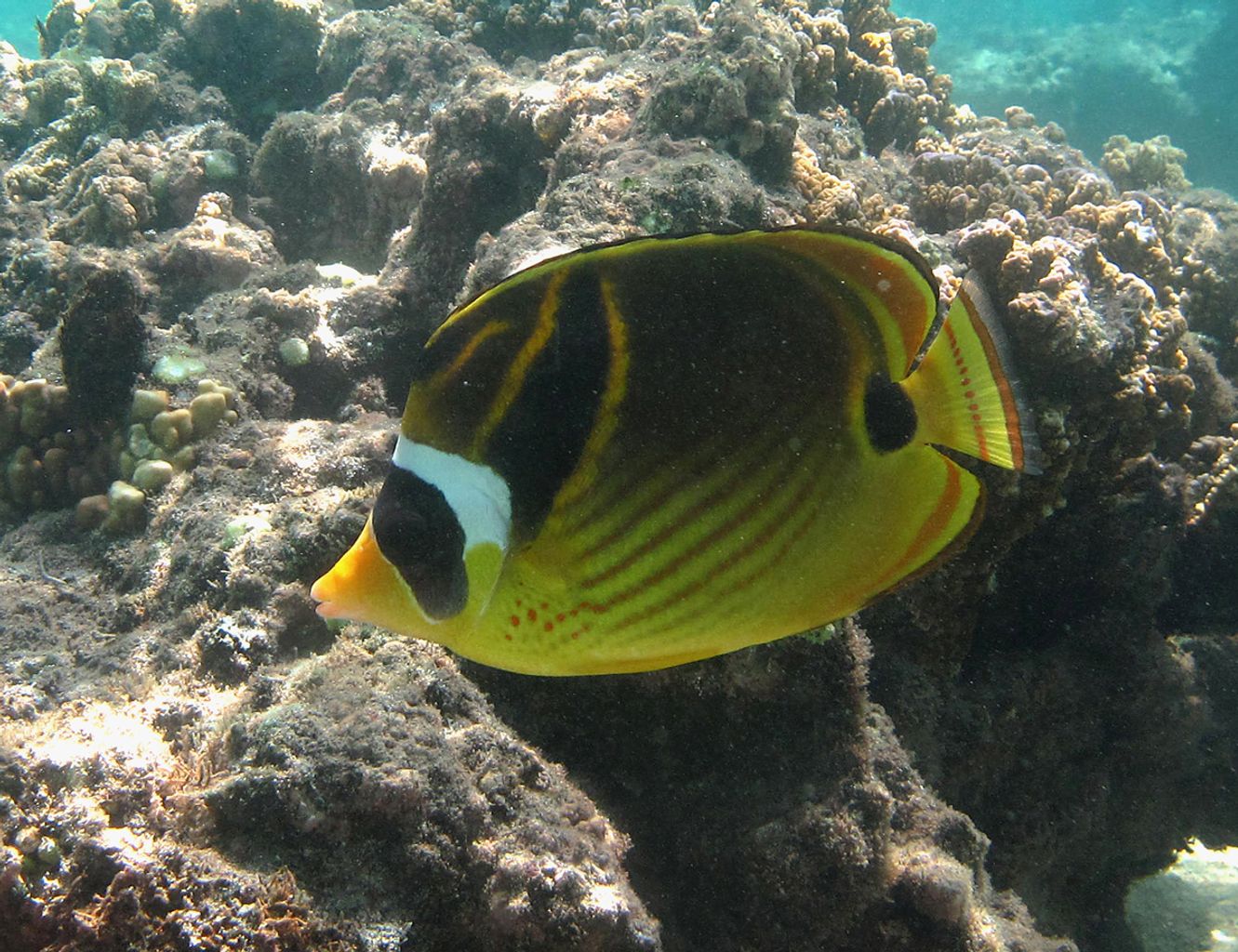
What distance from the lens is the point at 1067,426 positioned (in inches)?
150

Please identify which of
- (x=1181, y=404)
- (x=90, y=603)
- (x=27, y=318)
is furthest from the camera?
(x=27, y=318)

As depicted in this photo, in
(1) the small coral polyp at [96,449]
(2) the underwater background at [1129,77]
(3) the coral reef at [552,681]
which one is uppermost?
(2) the underwater background at [1129,77]

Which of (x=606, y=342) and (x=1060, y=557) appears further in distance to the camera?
(x=1060, y=557)

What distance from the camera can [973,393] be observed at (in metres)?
0.97

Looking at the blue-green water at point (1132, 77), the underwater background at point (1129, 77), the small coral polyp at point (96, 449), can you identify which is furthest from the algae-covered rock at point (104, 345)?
the blue-green water at point (1132, 77)

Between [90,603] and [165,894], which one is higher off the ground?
[165,894]

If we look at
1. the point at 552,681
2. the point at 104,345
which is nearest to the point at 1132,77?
the point at 104,345

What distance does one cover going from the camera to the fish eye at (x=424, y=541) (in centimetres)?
96

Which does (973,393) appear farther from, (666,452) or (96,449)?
(96,449)

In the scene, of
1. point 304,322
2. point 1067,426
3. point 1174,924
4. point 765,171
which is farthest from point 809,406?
point 1174,924

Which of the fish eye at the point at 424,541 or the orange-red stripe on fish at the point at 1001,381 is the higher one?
the orange-red stripe on fish at the point at 1001,381

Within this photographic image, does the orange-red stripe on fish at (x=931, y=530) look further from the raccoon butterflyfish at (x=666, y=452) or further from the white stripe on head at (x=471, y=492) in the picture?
the white stripe on head at (x=471, y=492)

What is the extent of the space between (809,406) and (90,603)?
4.26m

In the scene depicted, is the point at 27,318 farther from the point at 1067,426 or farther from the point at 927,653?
the point at 1067,426
